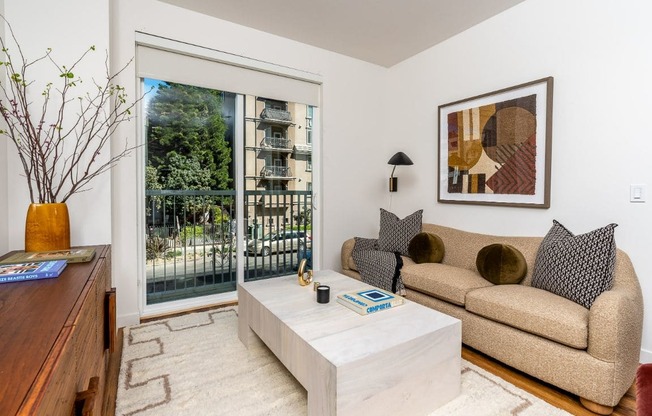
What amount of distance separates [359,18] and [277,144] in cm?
140

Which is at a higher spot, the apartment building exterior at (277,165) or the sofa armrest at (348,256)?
the apartment building exterior at (277,165)

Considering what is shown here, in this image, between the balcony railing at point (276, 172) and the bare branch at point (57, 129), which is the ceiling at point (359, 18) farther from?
the balcony railing at point (276, 172)

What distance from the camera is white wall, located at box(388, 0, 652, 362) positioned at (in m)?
2.03

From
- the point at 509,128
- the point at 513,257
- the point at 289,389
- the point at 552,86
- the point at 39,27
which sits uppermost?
the point at 39,27

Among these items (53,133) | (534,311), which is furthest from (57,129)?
(534,311)

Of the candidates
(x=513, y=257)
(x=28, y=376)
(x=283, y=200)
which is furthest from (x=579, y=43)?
(x=28, y=376)

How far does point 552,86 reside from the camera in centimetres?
242

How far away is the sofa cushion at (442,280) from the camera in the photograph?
2211mm

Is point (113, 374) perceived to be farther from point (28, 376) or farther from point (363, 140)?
point (363, 140)

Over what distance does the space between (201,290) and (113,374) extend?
1.44 meters

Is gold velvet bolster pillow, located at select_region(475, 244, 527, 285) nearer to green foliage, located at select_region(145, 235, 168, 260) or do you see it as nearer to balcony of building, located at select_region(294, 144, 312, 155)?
balcony of building, located at select_region(294, 144, 312, 155)

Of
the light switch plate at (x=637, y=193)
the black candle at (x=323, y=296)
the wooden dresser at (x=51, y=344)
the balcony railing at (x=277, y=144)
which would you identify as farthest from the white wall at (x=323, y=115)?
the light switch plate at (x=637, y=193)

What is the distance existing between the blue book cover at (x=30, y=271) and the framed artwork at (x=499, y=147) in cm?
299

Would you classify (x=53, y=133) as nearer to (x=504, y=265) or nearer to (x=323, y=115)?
(x=323, y=115)
